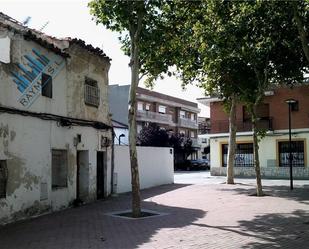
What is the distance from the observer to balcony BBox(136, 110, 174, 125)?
54750 millimetres

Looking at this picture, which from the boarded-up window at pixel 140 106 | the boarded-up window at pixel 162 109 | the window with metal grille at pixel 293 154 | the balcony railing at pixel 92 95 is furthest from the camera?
the boarded-up window at pixel 162 109

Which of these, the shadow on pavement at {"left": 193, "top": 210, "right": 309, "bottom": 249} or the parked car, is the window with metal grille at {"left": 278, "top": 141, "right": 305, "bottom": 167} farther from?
the shadow on pavement at {"left": 193, "top": 210, "right": 309, "bottom": 249}

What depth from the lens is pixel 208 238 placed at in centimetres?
964

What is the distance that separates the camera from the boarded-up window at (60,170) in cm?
1526

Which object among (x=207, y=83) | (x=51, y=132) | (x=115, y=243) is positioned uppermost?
(x=207, y=83)

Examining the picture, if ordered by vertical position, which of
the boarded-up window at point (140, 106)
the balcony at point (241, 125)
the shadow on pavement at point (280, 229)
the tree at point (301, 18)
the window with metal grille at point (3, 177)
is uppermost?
the boarded-up window at point (140, 106)

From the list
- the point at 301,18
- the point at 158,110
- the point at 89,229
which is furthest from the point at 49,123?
the point at 158,110

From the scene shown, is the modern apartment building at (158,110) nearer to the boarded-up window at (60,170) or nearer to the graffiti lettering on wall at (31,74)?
the boarded-up window at (60,170)

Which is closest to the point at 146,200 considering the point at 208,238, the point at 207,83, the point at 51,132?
the point at 51,132

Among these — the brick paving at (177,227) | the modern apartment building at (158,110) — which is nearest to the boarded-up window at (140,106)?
the modern apartment building at (158,110)

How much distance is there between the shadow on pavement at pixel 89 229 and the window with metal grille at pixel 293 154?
1993 centimetres

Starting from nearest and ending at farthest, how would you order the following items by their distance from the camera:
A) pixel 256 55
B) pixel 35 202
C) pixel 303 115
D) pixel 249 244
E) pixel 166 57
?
1. pixel 249 244
2. pixel 35 202
3. pixel 166 57
4. pixel 256 55
5. pixel 303 115

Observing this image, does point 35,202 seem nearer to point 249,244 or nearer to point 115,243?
point 115,243

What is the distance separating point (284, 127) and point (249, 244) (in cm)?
2624
